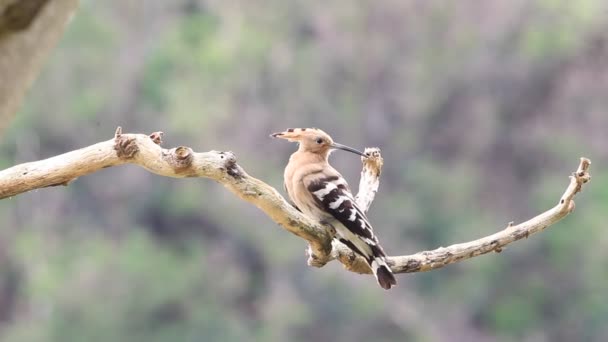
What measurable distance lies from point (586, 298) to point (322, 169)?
34.1ft

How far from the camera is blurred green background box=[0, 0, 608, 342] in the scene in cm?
1198

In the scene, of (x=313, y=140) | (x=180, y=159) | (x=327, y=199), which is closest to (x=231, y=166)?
(x=180, y=159)

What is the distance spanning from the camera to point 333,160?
1130 centimetres

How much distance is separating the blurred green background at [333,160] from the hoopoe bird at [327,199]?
778cm

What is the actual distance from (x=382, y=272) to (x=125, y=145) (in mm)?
740

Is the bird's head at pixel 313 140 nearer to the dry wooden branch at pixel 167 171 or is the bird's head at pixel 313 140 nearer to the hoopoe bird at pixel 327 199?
the hoopoe bird at pixel 327 199

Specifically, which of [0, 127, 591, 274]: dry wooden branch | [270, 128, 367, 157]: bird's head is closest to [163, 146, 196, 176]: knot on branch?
[0, 127, 591, 274]: dry wooden branch

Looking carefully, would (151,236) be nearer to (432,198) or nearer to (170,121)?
(170,121)

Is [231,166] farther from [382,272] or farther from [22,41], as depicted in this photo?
[22,41]

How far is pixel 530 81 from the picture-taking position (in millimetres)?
14109

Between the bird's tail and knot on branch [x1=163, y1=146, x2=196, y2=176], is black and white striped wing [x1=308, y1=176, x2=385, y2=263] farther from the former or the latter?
knot on branch [x1=163, y1=146, x2=196, y2=176]

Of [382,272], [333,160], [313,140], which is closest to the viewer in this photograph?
[382,272]

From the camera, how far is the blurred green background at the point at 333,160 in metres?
12.0

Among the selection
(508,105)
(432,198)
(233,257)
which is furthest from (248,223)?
(508,105)
